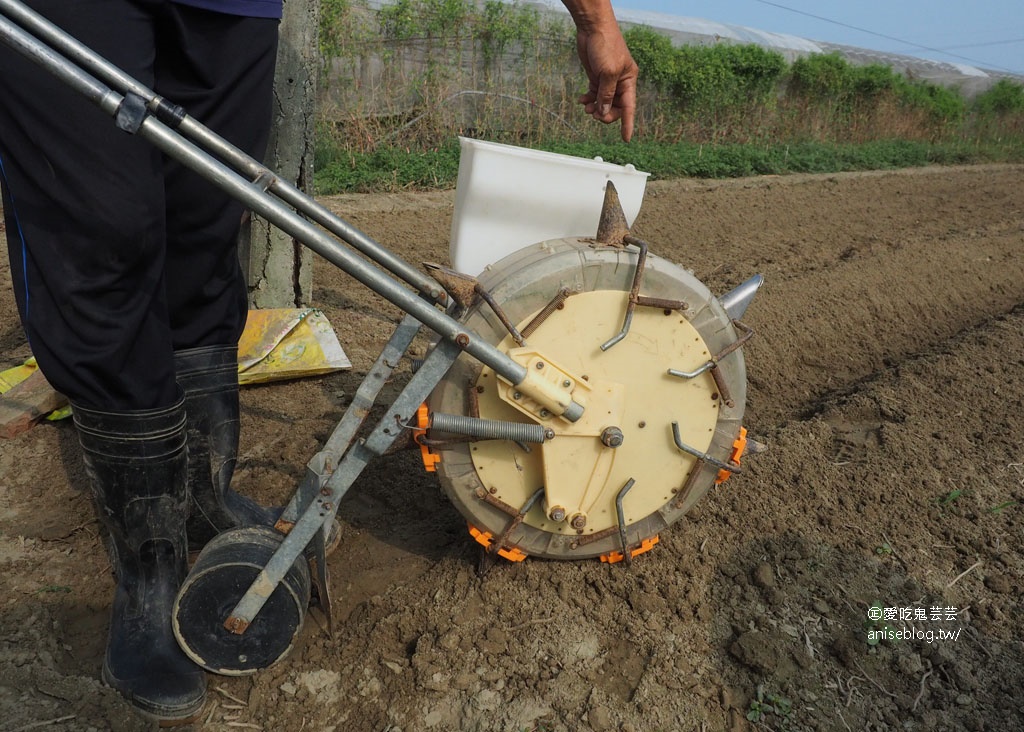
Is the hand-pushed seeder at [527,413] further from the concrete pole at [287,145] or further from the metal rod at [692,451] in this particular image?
the concrete pole at [287,145]

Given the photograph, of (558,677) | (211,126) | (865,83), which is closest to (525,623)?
(558,677)

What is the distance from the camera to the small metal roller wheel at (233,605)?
178cm

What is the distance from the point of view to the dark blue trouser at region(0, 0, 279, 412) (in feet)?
4.88

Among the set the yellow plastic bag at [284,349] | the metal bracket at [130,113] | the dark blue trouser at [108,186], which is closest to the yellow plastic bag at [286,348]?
the yellow plastic bag at [284,349]

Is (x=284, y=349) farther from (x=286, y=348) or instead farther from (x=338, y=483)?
(x=338, y=483)

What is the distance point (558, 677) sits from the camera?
1.95 metres

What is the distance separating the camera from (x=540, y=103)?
11.4 metres

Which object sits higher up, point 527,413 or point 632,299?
point 632,299

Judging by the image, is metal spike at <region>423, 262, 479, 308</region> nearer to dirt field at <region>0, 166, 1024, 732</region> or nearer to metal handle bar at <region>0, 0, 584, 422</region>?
metal handle bar at <region>0, 0, 584, 422</region>

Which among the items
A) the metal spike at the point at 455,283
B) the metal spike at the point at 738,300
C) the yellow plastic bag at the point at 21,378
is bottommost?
the yellow plastic bag at the point at 21,378

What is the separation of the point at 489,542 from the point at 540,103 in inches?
403

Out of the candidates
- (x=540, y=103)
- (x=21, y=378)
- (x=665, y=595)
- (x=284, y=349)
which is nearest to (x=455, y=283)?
(x=665, y=595)

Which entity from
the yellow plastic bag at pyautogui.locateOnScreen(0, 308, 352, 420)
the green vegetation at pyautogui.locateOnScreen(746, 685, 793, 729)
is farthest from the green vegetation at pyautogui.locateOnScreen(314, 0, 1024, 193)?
the green vegetation at pyautogui.locateOnScreen(746, 685, 793, 729)

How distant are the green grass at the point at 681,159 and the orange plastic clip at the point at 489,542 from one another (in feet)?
19.2
